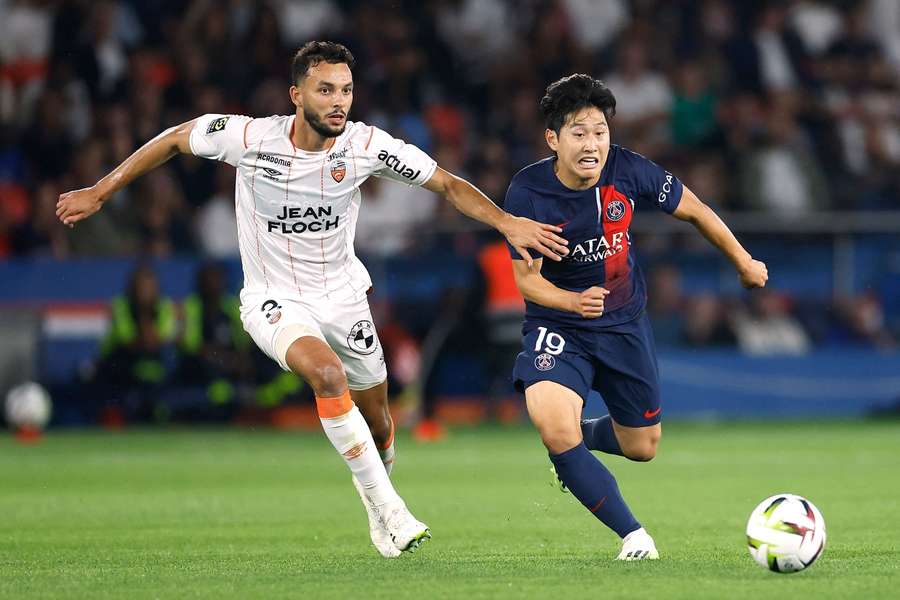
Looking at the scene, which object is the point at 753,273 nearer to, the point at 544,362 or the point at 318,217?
the point at 544,362

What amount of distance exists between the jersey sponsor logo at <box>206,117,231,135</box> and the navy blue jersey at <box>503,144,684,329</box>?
1.44 metres

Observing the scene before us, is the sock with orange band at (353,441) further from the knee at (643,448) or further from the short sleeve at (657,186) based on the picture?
the short sleeve at (657,186)

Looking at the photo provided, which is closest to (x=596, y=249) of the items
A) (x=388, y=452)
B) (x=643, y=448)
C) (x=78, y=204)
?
(x=643, y=448)

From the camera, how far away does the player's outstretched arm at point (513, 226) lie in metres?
7.27

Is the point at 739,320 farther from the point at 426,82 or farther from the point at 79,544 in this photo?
the point at 79,544

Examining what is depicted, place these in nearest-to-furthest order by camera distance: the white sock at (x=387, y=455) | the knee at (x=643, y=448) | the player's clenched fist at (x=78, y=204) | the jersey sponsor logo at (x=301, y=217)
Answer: the player's clenched fist at (x=78, y=204) → the jersey sponsor logo at (x=301, y=217) → the knee at (x=643, y=448) → the white sock at (x=387, y=455)

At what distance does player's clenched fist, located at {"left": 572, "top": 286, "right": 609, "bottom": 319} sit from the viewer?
23.2ft

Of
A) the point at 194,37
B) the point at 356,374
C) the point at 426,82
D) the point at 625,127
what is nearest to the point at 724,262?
the point at 625,127

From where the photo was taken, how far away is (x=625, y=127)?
1844cm

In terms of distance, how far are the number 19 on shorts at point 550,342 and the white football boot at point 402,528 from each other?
98 cm

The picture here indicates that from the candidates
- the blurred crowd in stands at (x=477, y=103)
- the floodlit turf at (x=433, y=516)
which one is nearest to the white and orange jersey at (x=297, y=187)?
the floodlit turf at (x=433, y=516)

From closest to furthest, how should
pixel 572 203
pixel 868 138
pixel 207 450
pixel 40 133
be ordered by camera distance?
pixel 572 203, pixel 207 450, pixel 40 133, pixel 868 138

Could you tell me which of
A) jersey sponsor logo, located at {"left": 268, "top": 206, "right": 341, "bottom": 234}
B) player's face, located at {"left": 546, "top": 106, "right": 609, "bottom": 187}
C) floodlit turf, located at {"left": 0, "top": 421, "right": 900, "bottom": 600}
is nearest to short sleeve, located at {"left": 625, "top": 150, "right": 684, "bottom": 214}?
player's face, located at {"left": 546, "top": 106, "right": 609, "bottom": 187}

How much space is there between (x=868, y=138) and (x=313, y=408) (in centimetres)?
739
